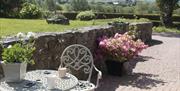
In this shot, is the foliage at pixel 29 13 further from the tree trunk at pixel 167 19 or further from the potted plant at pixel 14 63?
the tree trunk at pixel 167 19

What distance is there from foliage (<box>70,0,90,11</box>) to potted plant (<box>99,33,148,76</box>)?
24.6 m

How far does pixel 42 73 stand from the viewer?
462cm

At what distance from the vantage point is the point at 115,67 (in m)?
Answer: 8.34

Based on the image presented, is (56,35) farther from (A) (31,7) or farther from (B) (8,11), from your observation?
(B) (8,11)

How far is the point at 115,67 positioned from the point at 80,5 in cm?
2526

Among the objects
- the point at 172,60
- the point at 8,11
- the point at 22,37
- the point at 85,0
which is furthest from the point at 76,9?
the point at 22,37

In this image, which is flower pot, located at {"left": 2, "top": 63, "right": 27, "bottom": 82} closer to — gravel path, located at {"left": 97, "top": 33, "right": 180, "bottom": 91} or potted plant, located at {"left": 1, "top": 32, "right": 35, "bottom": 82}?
potted plant, located at {"left": 1, "top": 32, "right": 35, "bottom": 82}

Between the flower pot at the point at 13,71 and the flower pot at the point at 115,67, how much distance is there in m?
4.35

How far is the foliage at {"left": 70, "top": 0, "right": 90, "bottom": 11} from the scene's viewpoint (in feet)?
108

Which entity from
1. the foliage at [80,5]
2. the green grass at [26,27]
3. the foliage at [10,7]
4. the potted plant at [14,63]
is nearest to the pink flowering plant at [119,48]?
the green grass at [26,27]

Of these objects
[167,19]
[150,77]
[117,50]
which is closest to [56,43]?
[117,50]

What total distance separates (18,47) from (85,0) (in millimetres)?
29083

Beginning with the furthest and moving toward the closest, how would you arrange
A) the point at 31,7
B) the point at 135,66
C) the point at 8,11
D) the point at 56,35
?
the point at 8,11, the point at 31,7, the point at 135,66, the point at 56,35

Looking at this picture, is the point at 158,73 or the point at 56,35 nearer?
the point at 56,35
